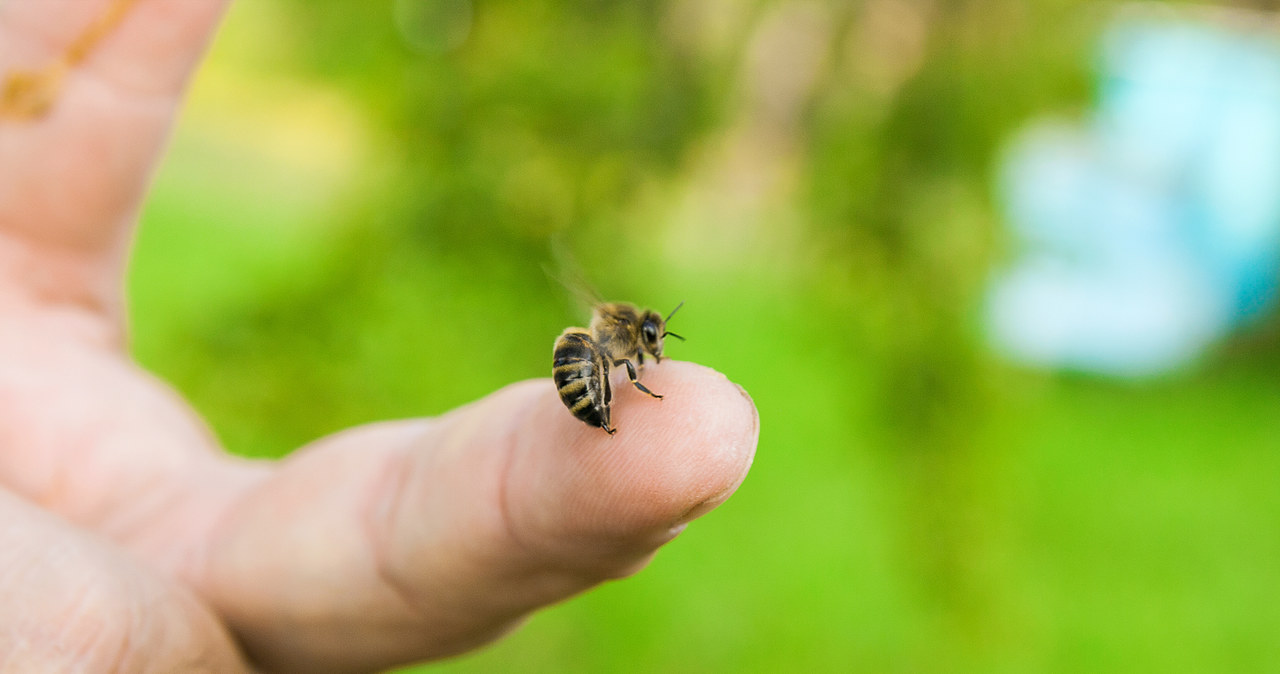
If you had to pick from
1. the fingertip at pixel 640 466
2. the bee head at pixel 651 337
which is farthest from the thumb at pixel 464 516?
the bee head at pixel 651 337

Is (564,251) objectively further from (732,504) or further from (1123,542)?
(1123,542)

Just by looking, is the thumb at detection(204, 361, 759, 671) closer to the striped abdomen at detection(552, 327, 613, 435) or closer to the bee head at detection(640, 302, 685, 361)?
the striped abdomen at detection(552, 327, 613, 435)

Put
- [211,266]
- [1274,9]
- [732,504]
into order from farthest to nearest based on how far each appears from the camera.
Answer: [211,266], [1274,9], [732,504]

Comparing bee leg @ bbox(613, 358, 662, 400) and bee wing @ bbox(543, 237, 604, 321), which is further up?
bee wing @ bbox(543, 237, 604, 321)

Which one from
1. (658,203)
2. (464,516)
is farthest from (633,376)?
(658,203)

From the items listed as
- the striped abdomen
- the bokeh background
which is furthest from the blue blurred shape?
the striped abdomen

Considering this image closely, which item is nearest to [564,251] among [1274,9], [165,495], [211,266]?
[165,495]

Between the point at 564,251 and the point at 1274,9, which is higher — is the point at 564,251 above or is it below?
below
